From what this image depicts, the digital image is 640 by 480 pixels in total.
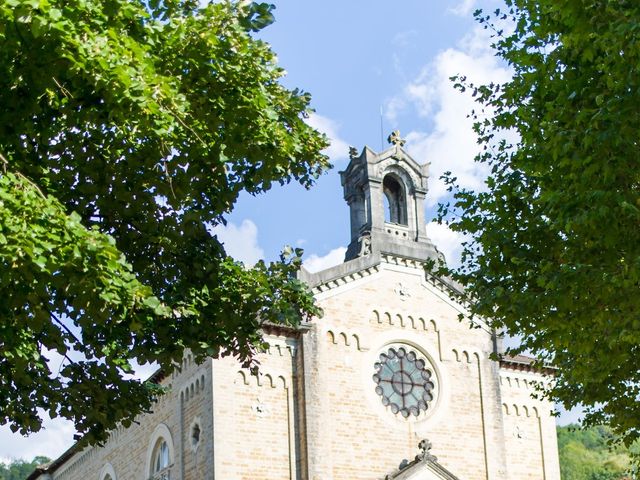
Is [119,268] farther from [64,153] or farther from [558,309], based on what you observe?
[558,309]

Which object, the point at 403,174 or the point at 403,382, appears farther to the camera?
the point at 403,174

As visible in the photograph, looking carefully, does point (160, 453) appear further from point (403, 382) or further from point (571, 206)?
point (571, 206)

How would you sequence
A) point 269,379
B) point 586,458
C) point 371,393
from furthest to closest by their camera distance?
point 586,458
point 371,393
point 269,379

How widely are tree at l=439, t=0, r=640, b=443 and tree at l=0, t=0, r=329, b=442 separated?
295cm

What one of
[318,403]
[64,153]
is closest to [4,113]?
[64,153]

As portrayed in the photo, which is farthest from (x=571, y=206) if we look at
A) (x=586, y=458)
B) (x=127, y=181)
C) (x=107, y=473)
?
(x=586, y=458)

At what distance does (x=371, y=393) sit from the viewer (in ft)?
88.6

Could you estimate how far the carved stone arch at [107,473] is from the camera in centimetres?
3219

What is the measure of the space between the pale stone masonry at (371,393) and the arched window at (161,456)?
0.11 feet

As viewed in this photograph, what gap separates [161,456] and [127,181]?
650 inches

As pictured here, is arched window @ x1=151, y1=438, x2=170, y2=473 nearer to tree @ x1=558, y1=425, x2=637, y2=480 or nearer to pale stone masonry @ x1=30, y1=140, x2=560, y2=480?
pale stone masonry @ x1=30, y1=140, x2=560, y2=480

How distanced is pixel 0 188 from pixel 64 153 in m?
2.39

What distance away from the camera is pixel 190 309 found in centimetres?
1370

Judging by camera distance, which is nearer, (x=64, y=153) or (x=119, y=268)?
(x=119, y=268)
